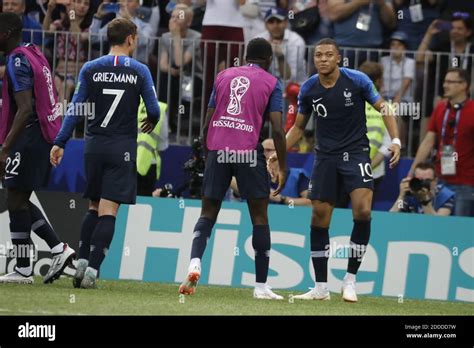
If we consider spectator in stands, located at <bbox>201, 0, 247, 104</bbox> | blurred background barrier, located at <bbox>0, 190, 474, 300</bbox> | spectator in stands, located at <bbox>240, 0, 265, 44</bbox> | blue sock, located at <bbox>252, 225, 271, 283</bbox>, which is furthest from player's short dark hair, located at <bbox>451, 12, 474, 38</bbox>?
blue sock, located at <bbox>252, 225, 271, 283</bbox>

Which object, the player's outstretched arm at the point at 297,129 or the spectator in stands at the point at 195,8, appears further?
the spectator in stands at the point at 195,8

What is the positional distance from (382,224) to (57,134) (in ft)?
14.1

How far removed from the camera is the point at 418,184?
14922mm

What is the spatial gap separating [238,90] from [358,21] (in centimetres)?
585

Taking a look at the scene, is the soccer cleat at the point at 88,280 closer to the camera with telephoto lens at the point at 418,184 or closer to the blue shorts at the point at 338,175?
the blue shorts at the point at 338,175

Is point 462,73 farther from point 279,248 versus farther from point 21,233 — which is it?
point 21,233

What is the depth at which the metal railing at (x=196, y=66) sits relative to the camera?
16.6 metres

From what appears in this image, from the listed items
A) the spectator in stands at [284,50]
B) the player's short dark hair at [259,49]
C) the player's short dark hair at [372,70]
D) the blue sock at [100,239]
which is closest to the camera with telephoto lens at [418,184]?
the player's short dark hair at [372,70]

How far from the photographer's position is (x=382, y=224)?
570 inches

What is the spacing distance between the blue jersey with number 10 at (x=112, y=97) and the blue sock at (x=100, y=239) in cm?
64

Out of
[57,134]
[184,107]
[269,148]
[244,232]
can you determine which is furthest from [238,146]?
[184,107]

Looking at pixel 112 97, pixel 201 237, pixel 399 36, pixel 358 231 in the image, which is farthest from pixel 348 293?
pixel 399 36

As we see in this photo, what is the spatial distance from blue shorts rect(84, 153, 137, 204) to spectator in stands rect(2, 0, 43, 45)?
533 centimetres
